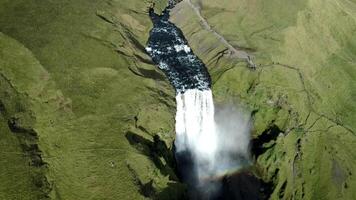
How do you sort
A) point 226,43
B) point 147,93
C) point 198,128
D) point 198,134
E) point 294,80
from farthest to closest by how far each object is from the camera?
point 226,43, point 294,80, point 198,128, point 198,134, point 147,93

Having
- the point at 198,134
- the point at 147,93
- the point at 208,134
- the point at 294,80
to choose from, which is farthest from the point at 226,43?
the point at 147,93

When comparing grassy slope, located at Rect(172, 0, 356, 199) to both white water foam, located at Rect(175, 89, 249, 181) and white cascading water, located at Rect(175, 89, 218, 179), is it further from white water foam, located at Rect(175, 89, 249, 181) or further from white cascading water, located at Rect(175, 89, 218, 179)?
white cascading water, located at Rect(175, 89, 218, 179)

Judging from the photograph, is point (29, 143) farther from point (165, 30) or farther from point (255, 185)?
point (165, 30)

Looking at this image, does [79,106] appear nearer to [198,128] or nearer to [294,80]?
[198,128]

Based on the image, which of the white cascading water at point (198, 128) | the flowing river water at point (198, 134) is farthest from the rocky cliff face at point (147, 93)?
the white cascading water at point (198, 128)

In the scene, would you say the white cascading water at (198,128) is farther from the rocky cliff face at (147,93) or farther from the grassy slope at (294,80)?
the grassy slope at (294,80)

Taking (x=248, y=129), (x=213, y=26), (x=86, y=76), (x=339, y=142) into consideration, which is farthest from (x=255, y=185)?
(x=213, y=26)
